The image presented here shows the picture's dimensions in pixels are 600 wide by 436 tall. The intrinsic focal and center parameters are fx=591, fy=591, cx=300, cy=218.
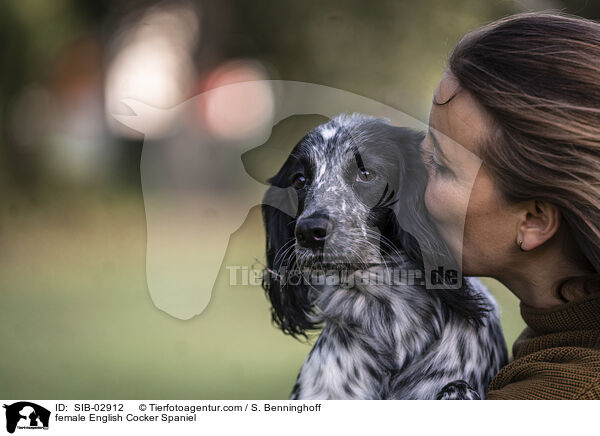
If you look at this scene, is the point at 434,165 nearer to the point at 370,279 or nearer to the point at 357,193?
the point at 357,193

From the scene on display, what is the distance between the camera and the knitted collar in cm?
132

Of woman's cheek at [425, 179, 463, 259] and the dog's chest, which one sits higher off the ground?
woman's cheek at [425, 179, 463, 259]

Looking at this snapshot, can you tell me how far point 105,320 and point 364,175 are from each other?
2.48ft

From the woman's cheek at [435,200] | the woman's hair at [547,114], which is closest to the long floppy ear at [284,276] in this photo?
the woman's cheek at [435,200]

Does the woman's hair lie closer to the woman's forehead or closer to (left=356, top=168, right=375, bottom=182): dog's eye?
the woman's forehead

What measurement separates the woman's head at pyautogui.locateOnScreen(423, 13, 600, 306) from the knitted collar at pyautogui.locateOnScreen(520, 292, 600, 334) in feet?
0.24

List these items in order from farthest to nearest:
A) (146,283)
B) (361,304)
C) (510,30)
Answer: (361,304) < (146,283) < (510,30)
